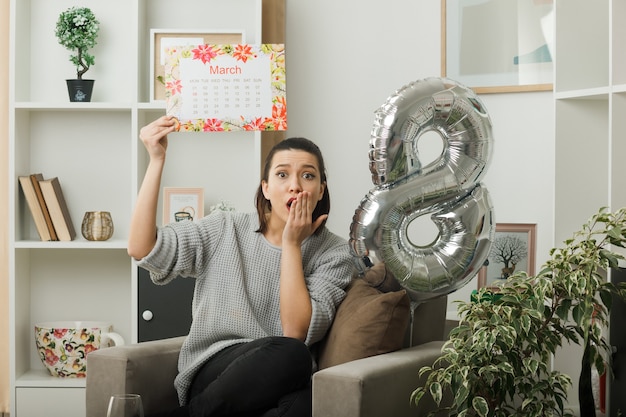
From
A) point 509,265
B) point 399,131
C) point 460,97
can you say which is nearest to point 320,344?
point 399,131

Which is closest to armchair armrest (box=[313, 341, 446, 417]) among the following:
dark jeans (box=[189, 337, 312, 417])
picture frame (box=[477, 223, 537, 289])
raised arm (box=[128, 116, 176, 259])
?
dark jeans (box=[189, 337, 312, 417])

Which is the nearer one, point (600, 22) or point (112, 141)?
point (600, 22)

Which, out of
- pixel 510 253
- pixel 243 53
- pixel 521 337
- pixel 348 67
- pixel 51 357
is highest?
pixel 348 67

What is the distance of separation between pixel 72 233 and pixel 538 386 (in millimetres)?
1954

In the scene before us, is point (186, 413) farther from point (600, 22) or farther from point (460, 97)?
point (600, 22)

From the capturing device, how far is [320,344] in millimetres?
2443

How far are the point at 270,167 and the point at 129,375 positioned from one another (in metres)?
0.70

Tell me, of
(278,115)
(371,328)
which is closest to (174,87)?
(278,115)

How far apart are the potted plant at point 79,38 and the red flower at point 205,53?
0.92 m

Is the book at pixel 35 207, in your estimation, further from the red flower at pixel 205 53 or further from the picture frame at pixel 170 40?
the red flower at pixel 205 53

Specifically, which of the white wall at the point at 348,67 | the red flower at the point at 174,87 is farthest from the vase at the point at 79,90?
the red flower at the point at 174,87

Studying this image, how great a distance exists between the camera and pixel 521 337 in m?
2.20

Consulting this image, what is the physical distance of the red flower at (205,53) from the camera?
8.42 ft

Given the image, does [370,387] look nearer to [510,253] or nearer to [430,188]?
[430,188]
